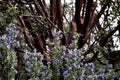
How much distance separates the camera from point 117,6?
4352 mm

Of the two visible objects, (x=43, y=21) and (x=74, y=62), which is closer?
(x=74, y=62)

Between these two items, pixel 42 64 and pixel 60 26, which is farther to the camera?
pixel 60 26

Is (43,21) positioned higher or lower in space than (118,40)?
higher

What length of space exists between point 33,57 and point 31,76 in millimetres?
216

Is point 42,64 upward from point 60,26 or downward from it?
downward

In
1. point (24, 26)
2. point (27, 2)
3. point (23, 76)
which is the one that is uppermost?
point (27, 2)

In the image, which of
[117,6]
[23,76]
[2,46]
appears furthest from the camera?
[117,6]

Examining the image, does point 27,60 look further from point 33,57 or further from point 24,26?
point 24,26

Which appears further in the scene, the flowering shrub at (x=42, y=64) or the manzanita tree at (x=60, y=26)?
the manzanita tree at (x=60, y=26)

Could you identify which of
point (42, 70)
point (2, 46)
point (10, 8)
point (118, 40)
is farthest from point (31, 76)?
point (118, 40)

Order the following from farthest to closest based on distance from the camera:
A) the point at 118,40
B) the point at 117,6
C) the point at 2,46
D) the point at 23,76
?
the point at 118,40 → the point at 117,6 → the point at 23,76 → the point at 2,46

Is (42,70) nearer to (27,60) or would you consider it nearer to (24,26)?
(27,60)

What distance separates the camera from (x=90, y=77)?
3.66m

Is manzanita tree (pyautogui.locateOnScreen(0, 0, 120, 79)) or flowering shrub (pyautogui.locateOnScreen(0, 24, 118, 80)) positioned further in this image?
manzanita tree (pyautogui.locateOnScreen(0, 0, 120, 79))
